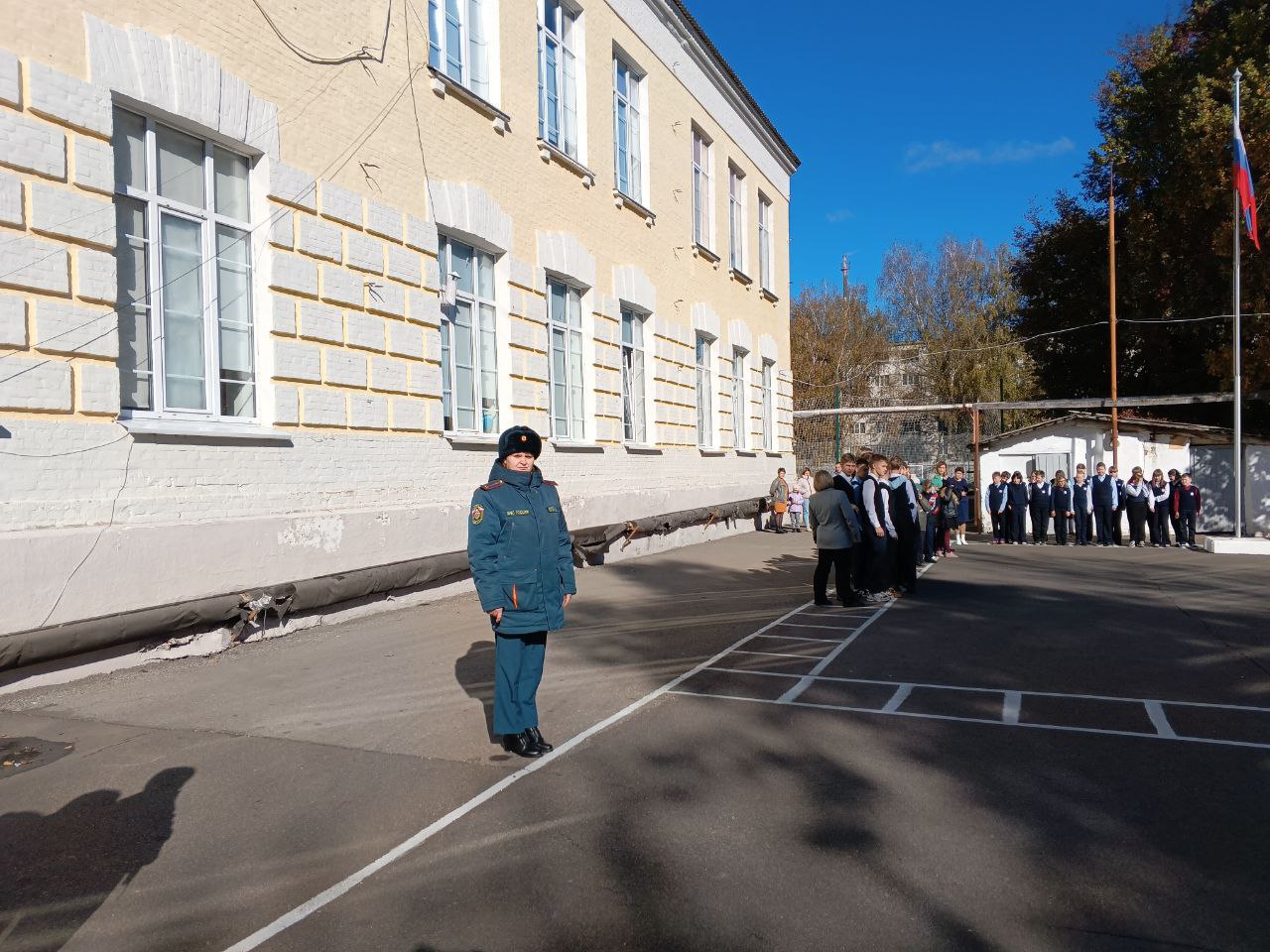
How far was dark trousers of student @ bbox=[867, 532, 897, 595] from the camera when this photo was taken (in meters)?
11.9

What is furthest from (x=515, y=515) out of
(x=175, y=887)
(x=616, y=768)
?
(x=175, y=887)

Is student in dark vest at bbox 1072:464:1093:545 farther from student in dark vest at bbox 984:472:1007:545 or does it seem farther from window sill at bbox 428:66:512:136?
window sill at bbox 428:66:512:136

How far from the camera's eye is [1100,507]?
2147 cm

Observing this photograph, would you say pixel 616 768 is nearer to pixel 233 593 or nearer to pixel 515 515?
pixel 515 515

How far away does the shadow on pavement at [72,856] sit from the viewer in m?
3.53

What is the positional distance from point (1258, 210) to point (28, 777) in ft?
86.9

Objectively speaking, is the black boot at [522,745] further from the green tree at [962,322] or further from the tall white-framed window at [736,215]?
the green tree at [962,322]

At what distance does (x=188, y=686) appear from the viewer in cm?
702

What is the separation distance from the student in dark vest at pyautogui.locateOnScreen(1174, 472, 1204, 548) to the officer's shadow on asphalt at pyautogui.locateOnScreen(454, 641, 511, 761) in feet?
59.2

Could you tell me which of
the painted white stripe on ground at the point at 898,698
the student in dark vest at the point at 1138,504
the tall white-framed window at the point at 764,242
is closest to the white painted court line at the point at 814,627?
the painted white stripe on ground at the point at 898,698

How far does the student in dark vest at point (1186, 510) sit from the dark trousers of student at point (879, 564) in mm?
12372

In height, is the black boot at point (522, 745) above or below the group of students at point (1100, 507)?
below

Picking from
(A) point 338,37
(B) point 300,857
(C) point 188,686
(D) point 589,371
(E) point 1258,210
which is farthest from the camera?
(E) point 1258,210

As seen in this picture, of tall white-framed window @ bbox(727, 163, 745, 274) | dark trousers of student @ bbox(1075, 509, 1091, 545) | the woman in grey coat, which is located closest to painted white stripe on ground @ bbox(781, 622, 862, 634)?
the woman in grey coat
